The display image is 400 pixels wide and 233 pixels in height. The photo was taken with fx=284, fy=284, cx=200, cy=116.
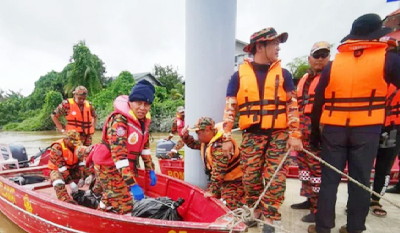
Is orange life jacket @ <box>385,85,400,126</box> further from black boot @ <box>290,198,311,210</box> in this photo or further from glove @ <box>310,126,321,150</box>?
black boot @ <box>290,198,311,210</box>

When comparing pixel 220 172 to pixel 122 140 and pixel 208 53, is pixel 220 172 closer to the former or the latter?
pixel 122 140

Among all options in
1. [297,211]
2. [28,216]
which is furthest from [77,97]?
Answer: [297,211]

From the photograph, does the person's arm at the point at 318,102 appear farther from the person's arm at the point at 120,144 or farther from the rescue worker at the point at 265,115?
the person's arm at the point at 120,144

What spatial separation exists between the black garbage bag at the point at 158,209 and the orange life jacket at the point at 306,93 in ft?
5.48

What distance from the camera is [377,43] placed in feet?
7.07

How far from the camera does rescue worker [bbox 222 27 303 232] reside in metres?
2.31

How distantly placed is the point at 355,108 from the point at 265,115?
694 millimetres

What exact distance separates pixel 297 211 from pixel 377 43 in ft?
6.19

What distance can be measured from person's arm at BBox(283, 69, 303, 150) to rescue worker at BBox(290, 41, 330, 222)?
0.71m

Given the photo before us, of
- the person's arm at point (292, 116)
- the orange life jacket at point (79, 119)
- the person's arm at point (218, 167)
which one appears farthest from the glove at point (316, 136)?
the orange life jacket at point (79, 119)

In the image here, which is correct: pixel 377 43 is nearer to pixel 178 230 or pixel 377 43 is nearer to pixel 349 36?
pixel 349 36

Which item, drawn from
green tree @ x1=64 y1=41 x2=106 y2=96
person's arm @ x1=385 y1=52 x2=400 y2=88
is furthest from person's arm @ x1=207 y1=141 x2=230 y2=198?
green tree @ x1=64 y1=41 x2=106 y2=96

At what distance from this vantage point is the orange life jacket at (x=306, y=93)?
304 cm

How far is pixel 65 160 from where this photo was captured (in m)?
3.74
